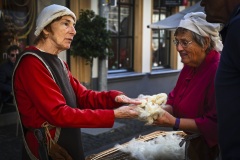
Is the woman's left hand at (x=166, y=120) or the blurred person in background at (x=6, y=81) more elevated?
the woman's left hand at (x=166, y=120)

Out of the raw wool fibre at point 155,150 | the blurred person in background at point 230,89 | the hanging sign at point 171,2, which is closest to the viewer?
the blurred person in background at point 230,89

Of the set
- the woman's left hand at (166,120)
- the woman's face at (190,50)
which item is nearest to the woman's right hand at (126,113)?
the woman's left hand at (166,120)

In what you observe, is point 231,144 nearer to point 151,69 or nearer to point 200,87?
point 200,87

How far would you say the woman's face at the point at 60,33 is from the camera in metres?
2.24

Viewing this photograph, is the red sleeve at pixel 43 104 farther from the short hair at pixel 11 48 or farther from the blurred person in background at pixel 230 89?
the short hair at pixel 11 48

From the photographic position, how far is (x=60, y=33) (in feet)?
7.36

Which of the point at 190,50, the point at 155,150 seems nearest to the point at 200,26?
the point at 190,50

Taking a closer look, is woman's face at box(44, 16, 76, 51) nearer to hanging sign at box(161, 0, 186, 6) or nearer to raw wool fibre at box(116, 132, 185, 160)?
raw wool fibre at box(116, 132, 185, 160)

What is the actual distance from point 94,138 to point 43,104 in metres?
4.36

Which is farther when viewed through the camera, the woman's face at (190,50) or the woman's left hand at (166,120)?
the woman's face at (190,50)

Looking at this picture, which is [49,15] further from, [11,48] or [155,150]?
[11,48]

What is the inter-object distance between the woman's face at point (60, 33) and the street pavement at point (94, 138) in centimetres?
332

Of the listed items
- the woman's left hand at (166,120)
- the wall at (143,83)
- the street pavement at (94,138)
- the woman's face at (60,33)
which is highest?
the woman's face at (60,33)

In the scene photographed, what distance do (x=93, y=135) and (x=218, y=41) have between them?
444 centimetres
